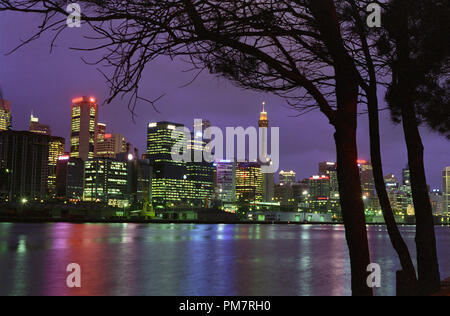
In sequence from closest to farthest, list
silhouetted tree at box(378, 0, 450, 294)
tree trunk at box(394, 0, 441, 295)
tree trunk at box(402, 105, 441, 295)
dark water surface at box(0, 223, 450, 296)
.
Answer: silhouetted tree at box(378, 0, 450, 294) < tree trunk at box(394, 0, 441, 295) < tree trunk at box(402, 105, 441, 295) < dark water surface at box(0, 223, 450, 296)

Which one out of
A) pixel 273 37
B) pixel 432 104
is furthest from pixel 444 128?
pixel 273 37

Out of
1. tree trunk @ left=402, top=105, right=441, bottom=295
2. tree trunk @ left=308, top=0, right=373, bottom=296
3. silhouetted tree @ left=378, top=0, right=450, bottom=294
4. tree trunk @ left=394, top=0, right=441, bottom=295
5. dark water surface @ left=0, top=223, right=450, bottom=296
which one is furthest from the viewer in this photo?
dark water surface @ left=0, top=223, right=450, bottom=296

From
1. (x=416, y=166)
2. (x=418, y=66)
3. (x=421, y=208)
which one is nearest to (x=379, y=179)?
(x=416, y=166)

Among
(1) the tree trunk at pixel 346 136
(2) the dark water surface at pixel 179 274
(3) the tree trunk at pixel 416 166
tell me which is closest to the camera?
(1) the tree trunk at pixel 346 136

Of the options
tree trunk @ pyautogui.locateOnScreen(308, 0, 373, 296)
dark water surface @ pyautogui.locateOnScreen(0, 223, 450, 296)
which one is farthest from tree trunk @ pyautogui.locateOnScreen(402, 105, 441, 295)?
dark water surface @ pyautogui.locateOnScreen(0, 223, 450, 296)

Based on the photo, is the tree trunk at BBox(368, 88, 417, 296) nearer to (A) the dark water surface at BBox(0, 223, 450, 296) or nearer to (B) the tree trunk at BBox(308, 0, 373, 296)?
(B) the tree trunk at BBox(308, 0, 373, 296)

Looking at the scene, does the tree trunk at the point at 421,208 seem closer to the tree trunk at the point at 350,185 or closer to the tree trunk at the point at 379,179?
the tree trunk at the point at 379,179

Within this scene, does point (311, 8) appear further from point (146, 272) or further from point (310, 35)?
point (146, 272)

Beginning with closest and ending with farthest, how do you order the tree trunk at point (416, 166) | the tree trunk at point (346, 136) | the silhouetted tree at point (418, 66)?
1. the tree trunk at point (346, 136)
2. the silhouetted tree at point (418, 66)
3. the tree trunk at point (416, 166)

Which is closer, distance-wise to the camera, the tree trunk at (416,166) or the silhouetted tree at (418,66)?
Result: the silhouetted tree at (418,66)

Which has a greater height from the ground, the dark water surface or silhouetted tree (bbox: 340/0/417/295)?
silhouetted tree (bbox: 340/0/417/295)

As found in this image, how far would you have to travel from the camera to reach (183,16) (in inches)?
184

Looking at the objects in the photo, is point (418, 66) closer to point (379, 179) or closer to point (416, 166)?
point (416, 166)

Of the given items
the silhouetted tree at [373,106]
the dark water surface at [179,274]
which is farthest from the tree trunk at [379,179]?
the dark water surface at [179,274]
